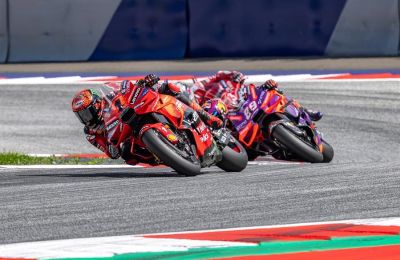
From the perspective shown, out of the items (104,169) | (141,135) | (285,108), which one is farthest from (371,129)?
(141,135)

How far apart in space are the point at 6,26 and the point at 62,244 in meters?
15.0

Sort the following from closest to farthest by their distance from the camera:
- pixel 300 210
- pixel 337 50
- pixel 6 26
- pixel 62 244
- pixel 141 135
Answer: pixel 62 244 → pixel 300 210 → pixel 141 135 → pixel 337 50 → pixel 6 26

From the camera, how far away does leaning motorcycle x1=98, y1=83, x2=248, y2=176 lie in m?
9.87

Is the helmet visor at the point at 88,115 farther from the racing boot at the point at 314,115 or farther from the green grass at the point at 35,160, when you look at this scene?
the racing boot at the point at 314,115

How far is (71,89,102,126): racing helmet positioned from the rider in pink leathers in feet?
5.59

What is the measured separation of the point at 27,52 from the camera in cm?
2095

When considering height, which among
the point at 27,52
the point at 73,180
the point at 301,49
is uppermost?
the point at 73,180

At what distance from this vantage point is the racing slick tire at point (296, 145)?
11.6m

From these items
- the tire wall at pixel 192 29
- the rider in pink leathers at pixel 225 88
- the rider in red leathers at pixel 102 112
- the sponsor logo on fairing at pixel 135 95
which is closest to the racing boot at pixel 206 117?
the rider in red leathers at pixel 102 112

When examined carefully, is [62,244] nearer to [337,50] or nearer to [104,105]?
[104,105]

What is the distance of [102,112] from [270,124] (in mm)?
1901

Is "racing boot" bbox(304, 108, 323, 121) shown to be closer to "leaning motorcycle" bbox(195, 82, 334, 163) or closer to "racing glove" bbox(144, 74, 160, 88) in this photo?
"leaning motorcycle" bbox(195, 82, 334, 163)

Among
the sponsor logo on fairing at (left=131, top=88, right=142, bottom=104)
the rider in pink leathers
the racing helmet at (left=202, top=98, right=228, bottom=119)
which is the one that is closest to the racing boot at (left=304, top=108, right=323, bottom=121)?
the rider in pink leathers

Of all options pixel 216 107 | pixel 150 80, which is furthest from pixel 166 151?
pixel 216 107
